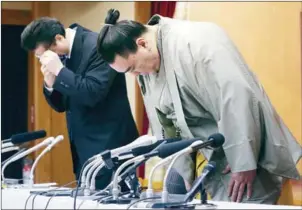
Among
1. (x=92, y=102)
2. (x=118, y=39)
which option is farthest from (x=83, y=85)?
(x=118, y=39)

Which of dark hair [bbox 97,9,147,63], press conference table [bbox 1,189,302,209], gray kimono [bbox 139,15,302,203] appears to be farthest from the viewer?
dark hair [bbox 97,9,147,63]

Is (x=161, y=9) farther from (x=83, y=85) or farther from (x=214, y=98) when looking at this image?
(x=214, y=98)

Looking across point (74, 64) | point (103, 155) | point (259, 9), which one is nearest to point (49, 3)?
point (259, 9)

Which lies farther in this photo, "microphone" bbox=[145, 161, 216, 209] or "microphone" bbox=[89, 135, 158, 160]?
"microphone" bbox=[89, 135, 158, 160]

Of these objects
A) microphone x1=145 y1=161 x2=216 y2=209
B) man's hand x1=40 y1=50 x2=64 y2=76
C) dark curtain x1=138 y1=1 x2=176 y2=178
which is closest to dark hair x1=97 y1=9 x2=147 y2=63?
man's hand x1=40 y1=50 x2=64 y2=76

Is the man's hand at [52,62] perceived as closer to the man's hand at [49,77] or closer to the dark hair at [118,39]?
the man's hand at [49,77]

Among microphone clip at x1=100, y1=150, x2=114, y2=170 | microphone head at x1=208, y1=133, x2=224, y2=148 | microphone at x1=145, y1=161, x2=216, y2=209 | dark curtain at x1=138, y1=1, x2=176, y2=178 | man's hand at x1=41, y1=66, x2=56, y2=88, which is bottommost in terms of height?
microphone at x1=145, y1=161, x2=216, y2=209

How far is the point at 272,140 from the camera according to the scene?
6.76 feet

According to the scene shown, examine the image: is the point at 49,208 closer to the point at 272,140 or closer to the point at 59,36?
the point at 272,140

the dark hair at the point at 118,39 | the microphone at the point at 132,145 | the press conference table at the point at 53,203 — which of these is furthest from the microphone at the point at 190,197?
the dark hair at the point at 118,39

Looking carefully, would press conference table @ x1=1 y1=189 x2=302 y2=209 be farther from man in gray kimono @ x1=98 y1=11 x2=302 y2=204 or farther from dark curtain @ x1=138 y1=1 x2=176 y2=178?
dark curtain @ x1=138 y1=1 x2=176 y2=178

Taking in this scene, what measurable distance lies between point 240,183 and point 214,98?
26cm

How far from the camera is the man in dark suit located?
8.36 feet

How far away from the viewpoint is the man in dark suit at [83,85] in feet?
8.36
